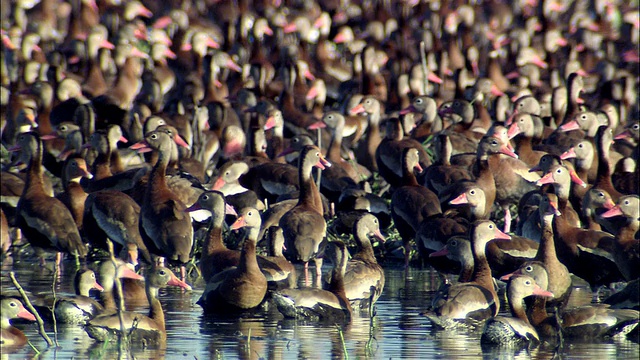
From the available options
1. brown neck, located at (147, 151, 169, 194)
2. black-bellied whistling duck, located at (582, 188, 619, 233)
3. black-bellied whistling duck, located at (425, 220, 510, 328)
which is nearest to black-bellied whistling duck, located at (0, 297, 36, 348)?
black-bellied whistling duck, located at (425, 220, 510, 328)

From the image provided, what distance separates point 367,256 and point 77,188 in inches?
143

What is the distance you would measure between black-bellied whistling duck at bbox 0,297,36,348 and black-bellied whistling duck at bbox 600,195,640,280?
4860 millimetres

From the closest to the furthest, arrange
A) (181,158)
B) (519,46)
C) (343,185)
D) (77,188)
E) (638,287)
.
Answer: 1. (638,287)
2. (77,188)
3. (343,185)
4. (181,158)
5. (519,46)

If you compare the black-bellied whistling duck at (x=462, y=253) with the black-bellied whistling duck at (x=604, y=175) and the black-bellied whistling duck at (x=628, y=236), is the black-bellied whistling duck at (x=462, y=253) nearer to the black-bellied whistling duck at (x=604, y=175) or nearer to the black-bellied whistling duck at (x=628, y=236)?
the black-bellied whistling duck at (x=628, y=236)

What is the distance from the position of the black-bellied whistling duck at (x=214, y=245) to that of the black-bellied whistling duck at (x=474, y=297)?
2.04m

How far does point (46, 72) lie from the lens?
25641mm

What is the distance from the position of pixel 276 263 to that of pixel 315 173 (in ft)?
12.7

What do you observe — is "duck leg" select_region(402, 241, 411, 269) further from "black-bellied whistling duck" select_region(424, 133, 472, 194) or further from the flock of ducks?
"black-bellied whistling duck" select_region(424, 133, 472, 194)

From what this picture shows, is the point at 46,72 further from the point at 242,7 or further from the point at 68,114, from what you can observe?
the point at 242,7

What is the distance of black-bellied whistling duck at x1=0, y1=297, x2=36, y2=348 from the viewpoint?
34.6 feet

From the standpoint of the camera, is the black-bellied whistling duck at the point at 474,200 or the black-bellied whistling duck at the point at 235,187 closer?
the black-bellied whistling duck at the point at 474,200

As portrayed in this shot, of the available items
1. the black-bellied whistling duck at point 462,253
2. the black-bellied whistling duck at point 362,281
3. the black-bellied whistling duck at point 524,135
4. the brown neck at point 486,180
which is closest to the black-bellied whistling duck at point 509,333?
the black-bellied whistling duck at point 362,281

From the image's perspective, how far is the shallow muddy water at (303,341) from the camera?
10367 mm

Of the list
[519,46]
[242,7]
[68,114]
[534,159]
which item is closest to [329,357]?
[534,159]
